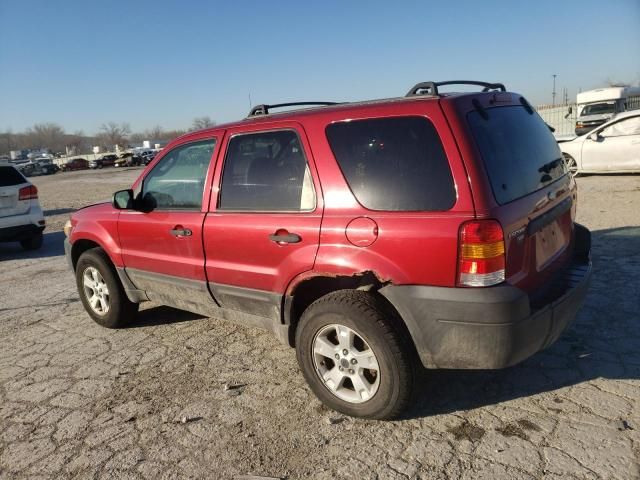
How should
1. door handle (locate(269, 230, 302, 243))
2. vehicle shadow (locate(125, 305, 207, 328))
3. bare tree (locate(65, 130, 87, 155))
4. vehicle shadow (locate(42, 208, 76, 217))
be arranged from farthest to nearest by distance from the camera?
bare tree (locate(65, 130, 87, 155)) < vehicle shadow (locate(42, 208, 76, 217)) < vehicle shadow (locate(125, 305, 207, 328)) < door handle (locate(269, 230, 302, 243))

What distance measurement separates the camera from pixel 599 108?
24.3 metres

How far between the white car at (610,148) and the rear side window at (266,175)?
991 centimetres

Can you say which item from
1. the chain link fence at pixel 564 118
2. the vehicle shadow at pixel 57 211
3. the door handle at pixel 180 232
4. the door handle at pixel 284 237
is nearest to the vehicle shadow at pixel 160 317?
the door handle at pixel 180 232

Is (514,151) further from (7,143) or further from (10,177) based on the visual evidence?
(7,143)

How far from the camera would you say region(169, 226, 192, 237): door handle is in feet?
12.2

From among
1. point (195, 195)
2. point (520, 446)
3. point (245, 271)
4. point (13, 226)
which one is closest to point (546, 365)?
point (520, 446)

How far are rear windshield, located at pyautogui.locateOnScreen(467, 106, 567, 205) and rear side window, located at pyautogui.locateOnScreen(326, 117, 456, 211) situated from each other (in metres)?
0.23

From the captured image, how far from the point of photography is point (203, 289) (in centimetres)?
376

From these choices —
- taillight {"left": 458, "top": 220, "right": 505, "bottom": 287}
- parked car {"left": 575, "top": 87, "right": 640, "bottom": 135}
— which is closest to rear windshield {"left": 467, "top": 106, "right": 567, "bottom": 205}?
taillight {"left": 458, "top": 220, "right": 505, "bottom": 287}

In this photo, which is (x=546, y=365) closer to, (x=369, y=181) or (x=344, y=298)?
(x=344, y=298)

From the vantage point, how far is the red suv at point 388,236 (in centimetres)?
252

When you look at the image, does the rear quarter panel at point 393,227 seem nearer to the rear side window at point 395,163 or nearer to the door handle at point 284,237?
the rear side window at point 395,163

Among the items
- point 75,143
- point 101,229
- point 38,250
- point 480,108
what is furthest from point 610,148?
point 75,143

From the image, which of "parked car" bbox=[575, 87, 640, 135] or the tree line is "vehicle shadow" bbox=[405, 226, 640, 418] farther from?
the tree line
